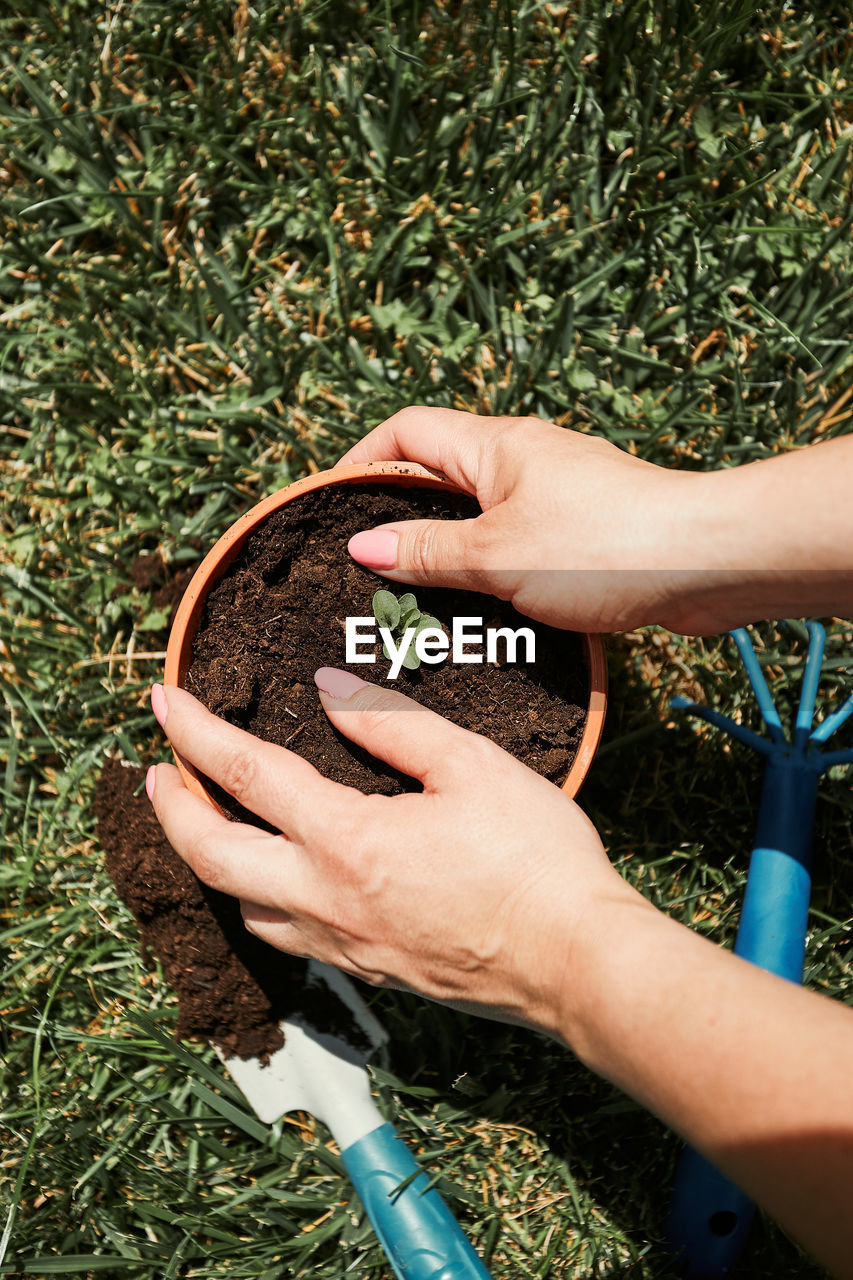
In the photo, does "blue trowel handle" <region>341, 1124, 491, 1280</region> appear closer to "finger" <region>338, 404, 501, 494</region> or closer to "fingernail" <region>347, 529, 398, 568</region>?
"fingernail" <region>347, 529, 398, 568</region>

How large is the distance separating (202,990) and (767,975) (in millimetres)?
1234

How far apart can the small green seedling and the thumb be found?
43 millimetres

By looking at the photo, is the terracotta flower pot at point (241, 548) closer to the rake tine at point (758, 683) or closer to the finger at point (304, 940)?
the finger at point (304, 940)

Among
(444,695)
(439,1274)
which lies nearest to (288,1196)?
(439,1274)

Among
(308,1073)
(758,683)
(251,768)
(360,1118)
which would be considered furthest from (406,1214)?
(758,683)

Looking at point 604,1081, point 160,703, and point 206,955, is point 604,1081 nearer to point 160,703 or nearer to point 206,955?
point 206,955

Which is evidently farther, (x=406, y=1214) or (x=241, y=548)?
(x=406, y=1214)

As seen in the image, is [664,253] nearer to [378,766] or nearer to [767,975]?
[378,766]

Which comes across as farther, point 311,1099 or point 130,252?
point 130,252

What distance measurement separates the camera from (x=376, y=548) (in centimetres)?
159

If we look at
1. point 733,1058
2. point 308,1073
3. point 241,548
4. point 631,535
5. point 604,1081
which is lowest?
point 604,1081

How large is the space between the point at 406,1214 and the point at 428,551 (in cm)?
132

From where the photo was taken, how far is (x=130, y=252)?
2.30 metres

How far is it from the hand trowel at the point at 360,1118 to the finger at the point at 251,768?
71cm
